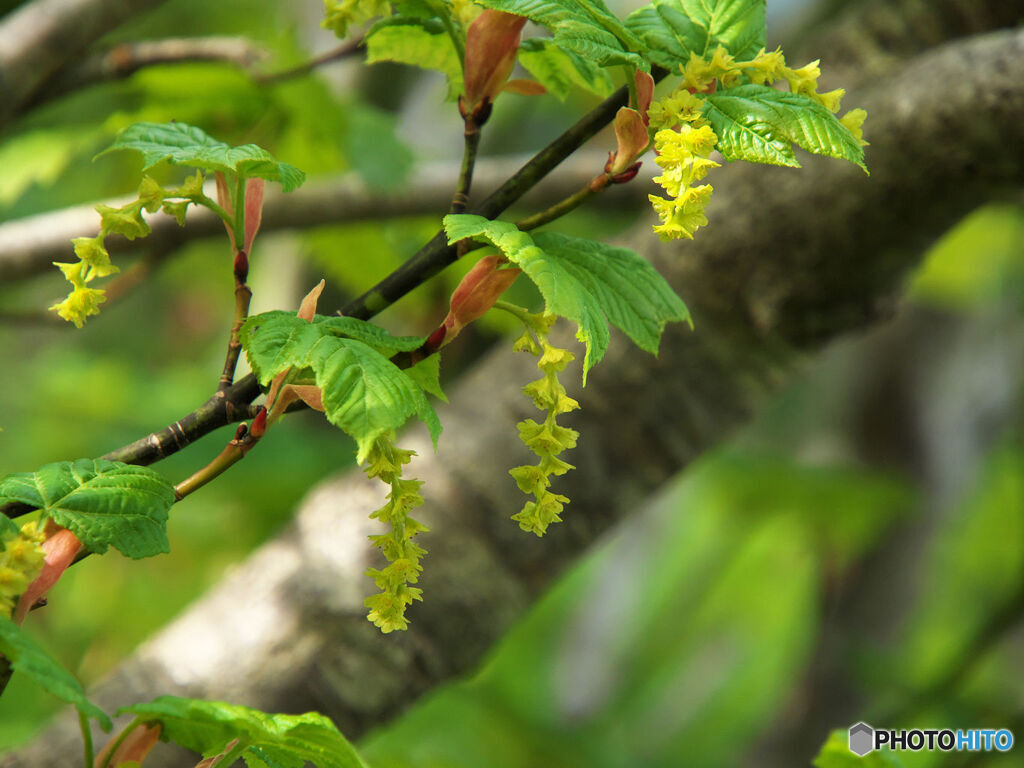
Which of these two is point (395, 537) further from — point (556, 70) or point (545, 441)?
point (556, 70)

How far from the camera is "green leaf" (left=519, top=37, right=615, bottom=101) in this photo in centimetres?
61

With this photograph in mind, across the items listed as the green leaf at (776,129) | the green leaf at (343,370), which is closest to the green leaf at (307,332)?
the green leaf at (343,370)

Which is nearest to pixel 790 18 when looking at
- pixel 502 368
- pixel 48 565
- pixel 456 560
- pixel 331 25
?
pixel 502 368

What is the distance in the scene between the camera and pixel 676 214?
0.46 m

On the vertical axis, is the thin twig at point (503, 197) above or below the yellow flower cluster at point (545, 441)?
above

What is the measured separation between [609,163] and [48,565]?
1.29 ft

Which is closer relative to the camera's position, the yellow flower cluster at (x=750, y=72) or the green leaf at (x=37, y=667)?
the green leaf at (x=37, y=667)

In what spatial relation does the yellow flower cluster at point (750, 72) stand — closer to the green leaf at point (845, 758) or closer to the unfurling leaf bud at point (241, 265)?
the unfurling leaf bud at point (241, 265)

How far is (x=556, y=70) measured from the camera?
0.64m

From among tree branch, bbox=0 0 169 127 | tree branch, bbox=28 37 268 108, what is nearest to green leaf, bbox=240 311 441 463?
tree branch, bbox=0 0 169 127

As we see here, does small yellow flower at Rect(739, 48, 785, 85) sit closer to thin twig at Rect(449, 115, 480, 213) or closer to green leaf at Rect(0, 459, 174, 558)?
thin twig at Rect(449, 115, 480, 213)

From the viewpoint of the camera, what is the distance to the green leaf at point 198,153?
1.56 feet

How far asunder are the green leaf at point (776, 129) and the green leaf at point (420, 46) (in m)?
0.23

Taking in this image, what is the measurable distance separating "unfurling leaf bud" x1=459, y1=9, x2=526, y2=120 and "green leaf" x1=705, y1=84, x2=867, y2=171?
14cm
